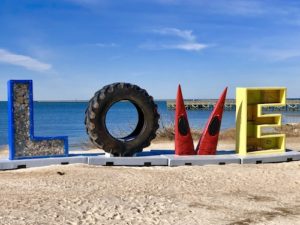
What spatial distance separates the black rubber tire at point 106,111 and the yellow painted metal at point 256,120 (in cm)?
230

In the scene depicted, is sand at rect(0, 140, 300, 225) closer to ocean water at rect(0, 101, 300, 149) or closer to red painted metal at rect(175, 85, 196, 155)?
red painted metal at rect(175, 85, 196, 155)

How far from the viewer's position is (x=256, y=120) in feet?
43.8

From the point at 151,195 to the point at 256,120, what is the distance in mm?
5669

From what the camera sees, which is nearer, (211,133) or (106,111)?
(106,111)

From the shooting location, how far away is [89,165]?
37.2ft

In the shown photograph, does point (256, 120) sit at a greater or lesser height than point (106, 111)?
lesser

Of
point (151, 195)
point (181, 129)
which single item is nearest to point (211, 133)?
point (181, 129)

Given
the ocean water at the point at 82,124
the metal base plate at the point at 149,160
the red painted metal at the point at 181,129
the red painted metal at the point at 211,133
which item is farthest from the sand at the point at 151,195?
the ocean water at the point at 82,124

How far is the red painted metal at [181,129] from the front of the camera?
1229 centimetres

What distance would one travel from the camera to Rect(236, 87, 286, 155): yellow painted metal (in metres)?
12.9

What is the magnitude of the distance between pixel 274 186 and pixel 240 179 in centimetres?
85

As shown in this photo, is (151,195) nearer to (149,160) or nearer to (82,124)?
(149,160)

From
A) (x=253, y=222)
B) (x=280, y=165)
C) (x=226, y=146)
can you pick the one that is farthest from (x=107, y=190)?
(x=226, y=146)

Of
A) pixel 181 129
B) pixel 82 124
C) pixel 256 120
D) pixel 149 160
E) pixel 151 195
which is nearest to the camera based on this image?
pixel 151 195
